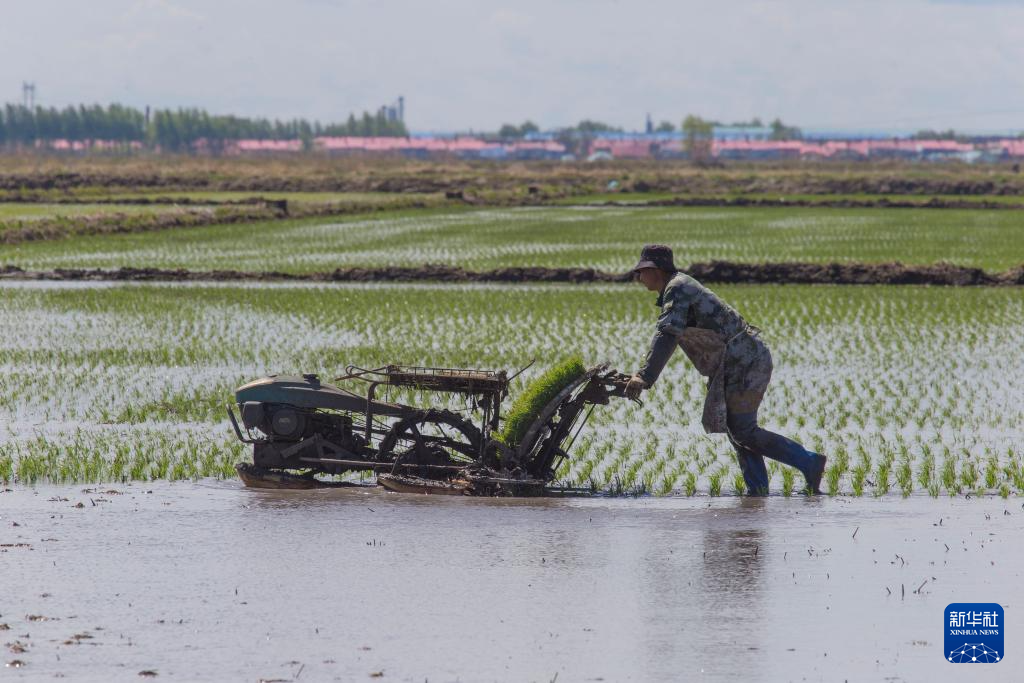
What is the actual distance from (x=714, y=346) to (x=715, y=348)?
0.6 inches

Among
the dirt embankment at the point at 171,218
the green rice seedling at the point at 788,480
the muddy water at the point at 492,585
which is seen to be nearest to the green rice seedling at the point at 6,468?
the muddy water at the point at 492,585

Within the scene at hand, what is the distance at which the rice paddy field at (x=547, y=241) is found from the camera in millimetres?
29625

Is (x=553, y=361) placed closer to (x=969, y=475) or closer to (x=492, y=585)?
(x=969, y=475)

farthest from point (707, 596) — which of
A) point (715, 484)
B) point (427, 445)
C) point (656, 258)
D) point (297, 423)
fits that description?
point (297, 423)

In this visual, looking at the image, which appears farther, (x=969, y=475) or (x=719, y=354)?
(x=969, y=475)

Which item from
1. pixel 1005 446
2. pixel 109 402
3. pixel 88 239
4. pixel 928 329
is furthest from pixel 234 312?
pixel 88 239

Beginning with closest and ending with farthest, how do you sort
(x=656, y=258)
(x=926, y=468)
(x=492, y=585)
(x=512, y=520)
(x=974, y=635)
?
(x=974, y=635) → (x=492, y=585) → (x=512, y=520) → (x=656, y=258) → (x=926, y=468)

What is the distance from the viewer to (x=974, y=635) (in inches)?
213

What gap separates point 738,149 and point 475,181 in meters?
130

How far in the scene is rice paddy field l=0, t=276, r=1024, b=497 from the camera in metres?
9.61

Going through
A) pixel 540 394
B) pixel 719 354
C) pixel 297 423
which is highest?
pixel 719 354

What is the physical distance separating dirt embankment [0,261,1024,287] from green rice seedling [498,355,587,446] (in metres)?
17.1

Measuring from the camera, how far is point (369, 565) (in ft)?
22.3

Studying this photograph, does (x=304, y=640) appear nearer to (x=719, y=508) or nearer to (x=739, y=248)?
(x=719, y=508)
